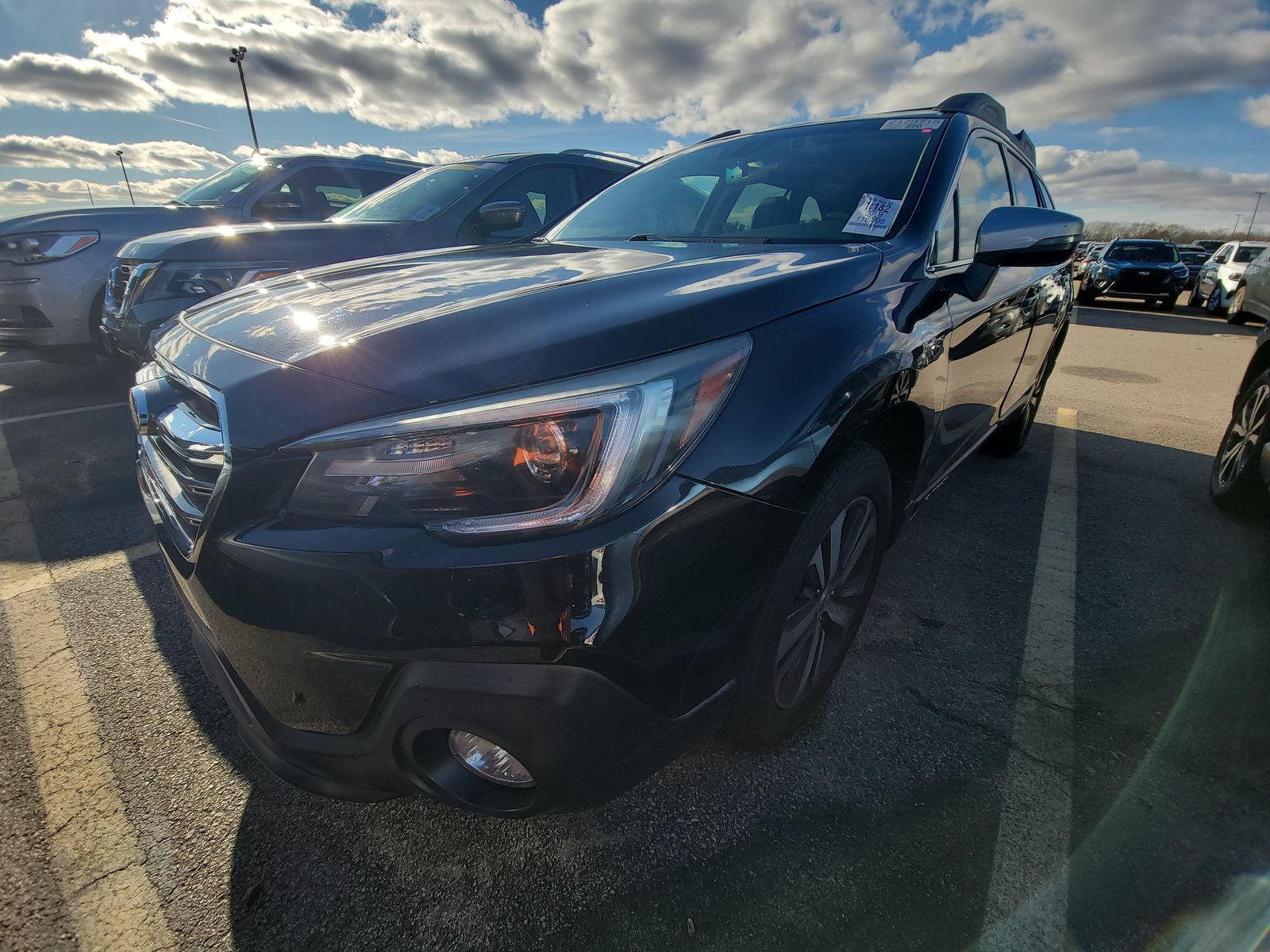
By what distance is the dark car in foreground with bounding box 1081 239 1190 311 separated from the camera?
15.9m

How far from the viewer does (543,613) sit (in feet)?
3.58

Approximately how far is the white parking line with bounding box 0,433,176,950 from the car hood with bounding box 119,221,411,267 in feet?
8.05

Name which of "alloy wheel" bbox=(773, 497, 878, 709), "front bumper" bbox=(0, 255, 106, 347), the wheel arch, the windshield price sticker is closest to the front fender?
"alloy wheel" bbox=(773, 497, 878, 709)

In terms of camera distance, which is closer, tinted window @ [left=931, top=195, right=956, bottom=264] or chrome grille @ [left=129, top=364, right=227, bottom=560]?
chrome grille @ [left=129, top=364, right=227, bottom=560]

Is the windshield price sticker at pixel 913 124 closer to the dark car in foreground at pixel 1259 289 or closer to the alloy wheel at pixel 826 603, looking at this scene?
the alloy wheel at pixel 826 603

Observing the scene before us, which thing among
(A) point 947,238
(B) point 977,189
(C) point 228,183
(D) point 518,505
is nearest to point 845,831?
(D) point 518,505

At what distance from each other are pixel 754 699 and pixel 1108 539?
261 cm

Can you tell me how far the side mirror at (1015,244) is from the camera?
211 cm

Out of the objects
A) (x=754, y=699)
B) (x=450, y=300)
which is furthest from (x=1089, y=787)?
(x=450, y=300)

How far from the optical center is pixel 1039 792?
5.70ft

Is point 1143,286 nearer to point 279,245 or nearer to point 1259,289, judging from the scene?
point 1259,289

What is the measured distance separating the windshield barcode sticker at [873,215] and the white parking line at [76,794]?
2.53 m

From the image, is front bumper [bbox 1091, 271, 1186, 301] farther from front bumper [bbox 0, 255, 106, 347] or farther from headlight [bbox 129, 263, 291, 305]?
front bumper [bbox 0, 255, 106, 347]

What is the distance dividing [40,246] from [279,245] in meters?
2.73
